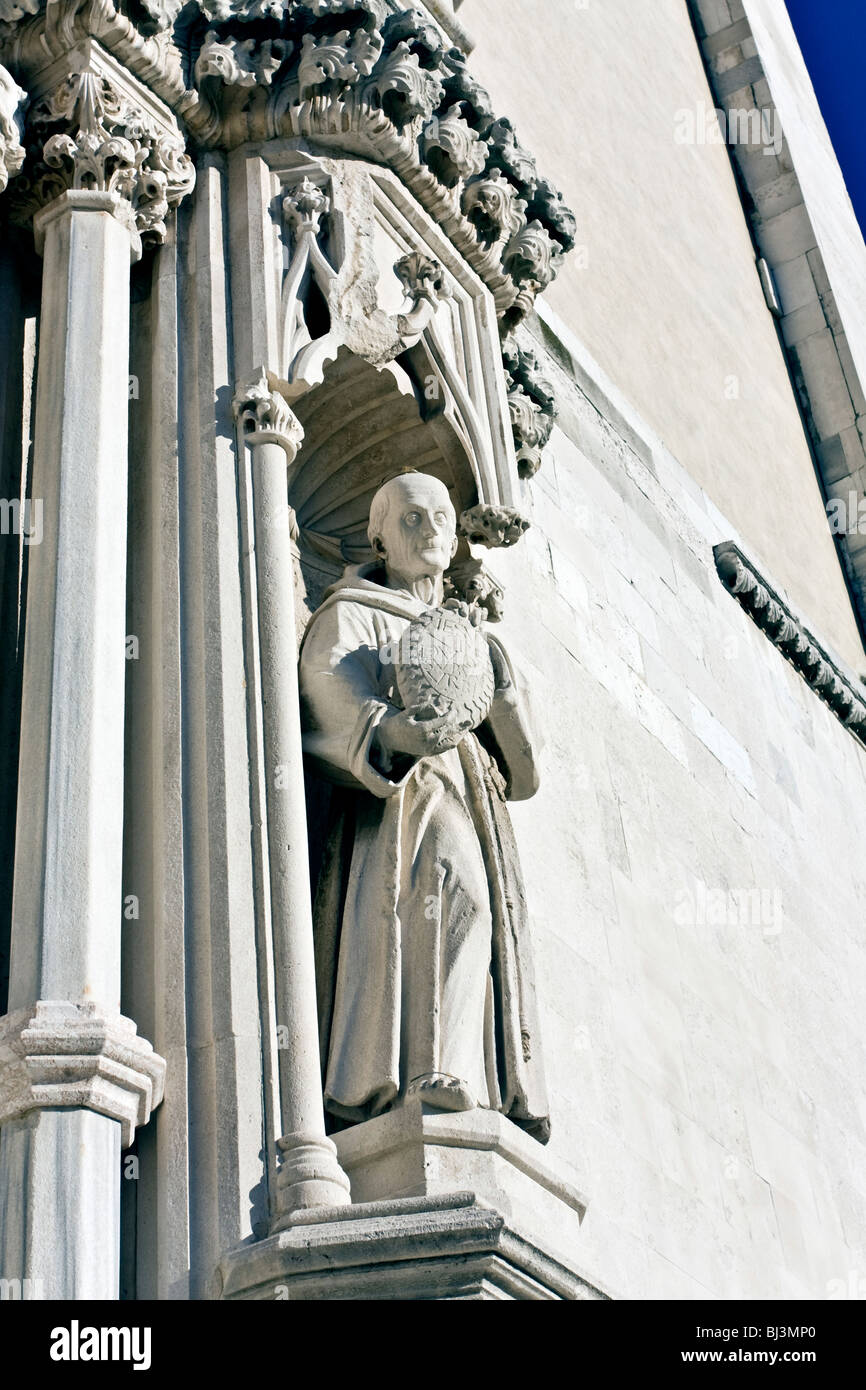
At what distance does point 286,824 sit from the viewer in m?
4.58

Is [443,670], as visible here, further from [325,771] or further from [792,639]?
[792,639]

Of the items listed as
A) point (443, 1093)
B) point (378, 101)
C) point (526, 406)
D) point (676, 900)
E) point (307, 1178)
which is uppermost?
point (378, 101)

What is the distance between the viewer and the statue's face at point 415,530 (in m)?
5.47

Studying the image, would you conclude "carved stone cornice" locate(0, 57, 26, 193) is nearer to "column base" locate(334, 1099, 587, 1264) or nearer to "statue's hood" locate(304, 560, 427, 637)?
"statue's hood" locate(304, 560, 427, 637)

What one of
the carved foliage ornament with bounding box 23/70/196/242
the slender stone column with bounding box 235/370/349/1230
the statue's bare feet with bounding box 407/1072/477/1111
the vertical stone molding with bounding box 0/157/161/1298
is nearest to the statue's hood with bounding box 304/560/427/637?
the slender stone column with bounding box 235/370/349/1230

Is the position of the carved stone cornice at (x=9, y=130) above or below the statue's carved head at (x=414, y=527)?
above

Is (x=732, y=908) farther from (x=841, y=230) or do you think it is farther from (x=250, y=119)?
(x=841, y=230)

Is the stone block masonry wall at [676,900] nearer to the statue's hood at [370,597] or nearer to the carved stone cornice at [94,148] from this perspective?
the statue's hood at [370,597]

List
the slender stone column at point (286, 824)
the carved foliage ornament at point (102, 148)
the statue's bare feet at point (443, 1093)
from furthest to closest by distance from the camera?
1. the carved foliage ornament at point (102, 148)
2. the statue's bare feet at point (443, 1093)
3. the slender stone column at point (286, 824)

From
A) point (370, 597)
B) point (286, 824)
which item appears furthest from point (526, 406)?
point (286, 824)

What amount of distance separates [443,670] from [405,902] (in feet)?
1.82

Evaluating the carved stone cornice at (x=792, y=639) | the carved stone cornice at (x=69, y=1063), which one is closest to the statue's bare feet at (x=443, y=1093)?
the carved stone cornice at (x=69, y=1063)

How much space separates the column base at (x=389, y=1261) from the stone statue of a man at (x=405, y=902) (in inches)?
26.1

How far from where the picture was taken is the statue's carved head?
5.47 meters
